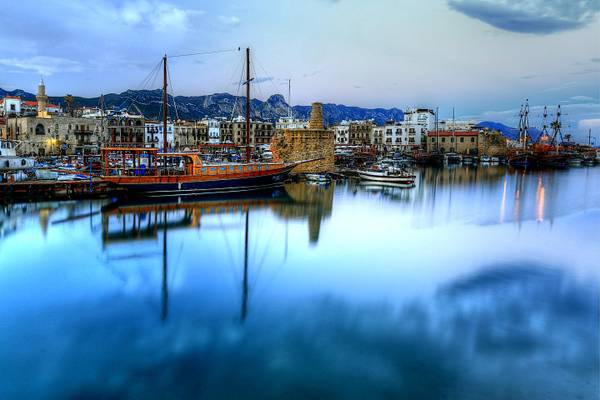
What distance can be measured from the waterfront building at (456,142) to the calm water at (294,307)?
59685 millimetres

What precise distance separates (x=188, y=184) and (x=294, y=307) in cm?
2100

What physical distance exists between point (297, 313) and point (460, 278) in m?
6.36

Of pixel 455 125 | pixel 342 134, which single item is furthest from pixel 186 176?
pixel 455 125

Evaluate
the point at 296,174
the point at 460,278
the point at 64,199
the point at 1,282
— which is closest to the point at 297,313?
the point at 460,278

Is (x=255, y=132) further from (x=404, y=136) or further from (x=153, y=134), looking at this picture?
(x=404, y=136)

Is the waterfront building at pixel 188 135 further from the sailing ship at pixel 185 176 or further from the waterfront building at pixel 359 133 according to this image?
the sailing ship at pixel 185 176

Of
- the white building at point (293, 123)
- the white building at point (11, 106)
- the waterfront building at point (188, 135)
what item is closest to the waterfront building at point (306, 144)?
the white building at point (293, 123)

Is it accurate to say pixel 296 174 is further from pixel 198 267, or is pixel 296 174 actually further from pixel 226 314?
pixel 226 314

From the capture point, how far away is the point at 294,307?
1221 cm

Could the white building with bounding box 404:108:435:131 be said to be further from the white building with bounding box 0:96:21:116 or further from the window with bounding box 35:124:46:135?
the white building with bounding box 0:96:21:116

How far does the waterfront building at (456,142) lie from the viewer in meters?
80.9

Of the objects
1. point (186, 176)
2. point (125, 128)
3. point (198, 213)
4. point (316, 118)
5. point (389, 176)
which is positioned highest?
point (316, 118)

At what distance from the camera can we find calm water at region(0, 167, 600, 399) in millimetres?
8539

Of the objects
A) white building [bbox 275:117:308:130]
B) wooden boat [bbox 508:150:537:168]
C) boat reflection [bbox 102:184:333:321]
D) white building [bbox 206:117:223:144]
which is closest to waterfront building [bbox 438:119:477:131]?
wooden boat [bbox 508:150:537:168]
